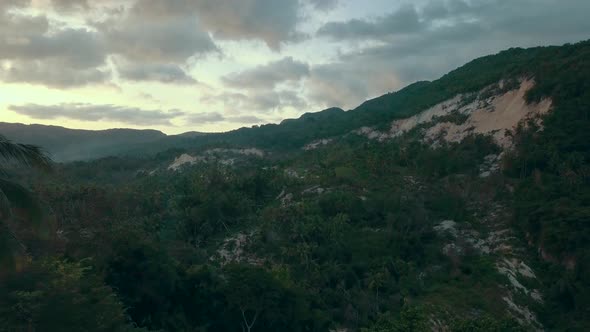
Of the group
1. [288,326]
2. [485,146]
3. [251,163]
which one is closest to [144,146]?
[251,163]

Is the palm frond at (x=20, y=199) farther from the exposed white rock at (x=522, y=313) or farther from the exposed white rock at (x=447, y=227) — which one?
the exposed white rock at (x=447, y=227)

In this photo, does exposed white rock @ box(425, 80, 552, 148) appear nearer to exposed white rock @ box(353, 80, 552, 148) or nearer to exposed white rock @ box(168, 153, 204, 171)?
exposed white rock @ box(353, 80, 552, 148)

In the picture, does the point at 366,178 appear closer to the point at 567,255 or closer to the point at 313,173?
the point at 313,173

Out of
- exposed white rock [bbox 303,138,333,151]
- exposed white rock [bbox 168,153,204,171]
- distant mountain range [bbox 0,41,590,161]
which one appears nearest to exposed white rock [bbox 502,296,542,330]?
distant mountain range [bbox 0,41,590,161]

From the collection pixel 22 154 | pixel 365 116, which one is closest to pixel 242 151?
pixel 365 116

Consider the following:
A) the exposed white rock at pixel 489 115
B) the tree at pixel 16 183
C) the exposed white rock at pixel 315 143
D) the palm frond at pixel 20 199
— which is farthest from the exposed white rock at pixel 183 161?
the palm frond at pixel 20 199
